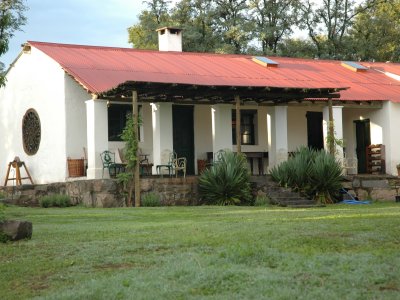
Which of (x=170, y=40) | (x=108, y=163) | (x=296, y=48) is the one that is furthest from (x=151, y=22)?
(x=108, y=163)

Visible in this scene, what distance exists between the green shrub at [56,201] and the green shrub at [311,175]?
559 centimetres

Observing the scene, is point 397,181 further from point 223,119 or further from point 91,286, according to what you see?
point 91,286

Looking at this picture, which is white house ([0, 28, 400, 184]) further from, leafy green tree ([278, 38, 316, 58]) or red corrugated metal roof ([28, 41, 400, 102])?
leafy green tree ([278, 38, 316, 58])

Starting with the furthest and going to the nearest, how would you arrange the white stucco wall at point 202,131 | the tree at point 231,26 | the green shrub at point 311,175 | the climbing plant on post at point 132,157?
the tree at point 231,26 → the white stucco wall at point 202,131 → the green shrub at point 311,175 → the climbing plant on post at point 132,157

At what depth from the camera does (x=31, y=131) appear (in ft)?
78.2

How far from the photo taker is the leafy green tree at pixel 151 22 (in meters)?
39.8

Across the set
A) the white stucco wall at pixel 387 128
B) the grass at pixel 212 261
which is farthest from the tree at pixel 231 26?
the grass at pixel 212 261

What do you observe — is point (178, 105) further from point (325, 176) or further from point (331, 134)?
point (325, 176)

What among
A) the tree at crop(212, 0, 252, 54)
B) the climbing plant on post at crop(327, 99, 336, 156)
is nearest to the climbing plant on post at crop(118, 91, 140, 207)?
the climbing plant on post at crop(327, 99, 336, 156)

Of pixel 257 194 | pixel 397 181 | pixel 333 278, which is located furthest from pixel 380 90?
pixel 333 278

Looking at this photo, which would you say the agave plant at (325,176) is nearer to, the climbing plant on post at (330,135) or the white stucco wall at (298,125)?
the climbing plant on post at (330,135)

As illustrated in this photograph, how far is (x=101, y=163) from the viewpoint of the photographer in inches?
787

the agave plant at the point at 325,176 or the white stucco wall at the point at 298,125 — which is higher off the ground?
the white stucco wall at the point at 298,125

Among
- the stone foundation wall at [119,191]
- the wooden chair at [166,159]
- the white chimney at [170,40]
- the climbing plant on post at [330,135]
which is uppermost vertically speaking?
the white chimney at [170,40]
